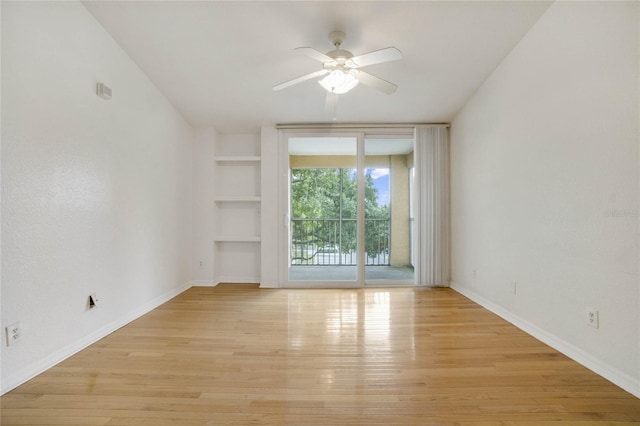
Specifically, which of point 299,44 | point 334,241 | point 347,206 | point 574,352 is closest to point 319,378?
point 574,352

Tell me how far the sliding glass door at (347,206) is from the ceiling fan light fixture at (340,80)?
167 cm

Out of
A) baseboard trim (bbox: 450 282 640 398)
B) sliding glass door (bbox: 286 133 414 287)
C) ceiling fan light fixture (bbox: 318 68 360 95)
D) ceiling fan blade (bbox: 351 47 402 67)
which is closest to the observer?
baseboard trim (bbox: 450 282 640 398)

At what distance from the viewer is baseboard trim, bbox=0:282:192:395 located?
173cm

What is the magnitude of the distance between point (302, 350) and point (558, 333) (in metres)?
1.98

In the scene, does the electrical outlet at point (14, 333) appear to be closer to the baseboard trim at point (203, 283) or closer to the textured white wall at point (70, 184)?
the textured white wall at point (70, 184)

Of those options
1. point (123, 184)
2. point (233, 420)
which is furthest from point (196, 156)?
point (233, 420)

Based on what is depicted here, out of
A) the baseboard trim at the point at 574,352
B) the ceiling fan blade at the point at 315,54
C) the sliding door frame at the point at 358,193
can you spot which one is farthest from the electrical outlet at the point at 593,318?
the ceiling fan blade at the point at 315,54

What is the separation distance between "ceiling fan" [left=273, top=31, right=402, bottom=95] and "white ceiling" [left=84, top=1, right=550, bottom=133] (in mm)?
303

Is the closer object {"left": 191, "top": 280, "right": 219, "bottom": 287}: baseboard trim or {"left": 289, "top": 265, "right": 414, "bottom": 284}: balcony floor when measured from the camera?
{"left": 191, "top": 280, "right": 219, "bottom": 287}: baseboard trim

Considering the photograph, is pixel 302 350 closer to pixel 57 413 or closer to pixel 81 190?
pixel 57 413

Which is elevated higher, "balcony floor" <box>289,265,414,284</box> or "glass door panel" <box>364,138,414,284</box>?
"glass door panel" <box>364,138,414,284</box>

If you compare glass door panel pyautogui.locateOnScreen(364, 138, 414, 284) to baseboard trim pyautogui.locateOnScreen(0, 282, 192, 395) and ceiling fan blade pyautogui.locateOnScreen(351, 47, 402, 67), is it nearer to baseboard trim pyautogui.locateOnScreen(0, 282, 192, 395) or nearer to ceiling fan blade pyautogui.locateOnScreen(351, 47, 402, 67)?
ceiling fan blade pyautogui.locateOnScreen(351, 47, 402, 67)

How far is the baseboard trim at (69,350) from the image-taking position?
5.68 feet

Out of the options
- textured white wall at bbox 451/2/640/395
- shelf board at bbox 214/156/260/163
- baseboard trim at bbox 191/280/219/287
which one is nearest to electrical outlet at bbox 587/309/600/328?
textured white wall at bbox 451/2/640/395
